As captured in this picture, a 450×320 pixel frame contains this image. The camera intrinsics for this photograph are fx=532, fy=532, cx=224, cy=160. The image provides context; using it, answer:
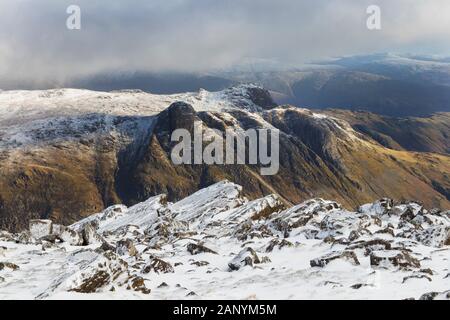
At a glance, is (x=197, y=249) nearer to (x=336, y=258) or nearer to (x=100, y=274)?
(x=336, y=258)

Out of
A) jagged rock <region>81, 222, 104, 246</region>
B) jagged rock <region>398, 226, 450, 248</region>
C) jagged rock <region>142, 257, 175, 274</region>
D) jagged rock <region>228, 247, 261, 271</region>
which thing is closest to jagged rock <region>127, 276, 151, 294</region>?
jagged rock <region>142, 257, 175, 274</region>

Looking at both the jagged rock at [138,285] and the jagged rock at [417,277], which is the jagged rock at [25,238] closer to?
the jagged rock at [138,285]

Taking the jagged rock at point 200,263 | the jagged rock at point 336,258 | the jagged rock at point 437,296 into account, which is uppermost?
the jagged rock at point 437,296

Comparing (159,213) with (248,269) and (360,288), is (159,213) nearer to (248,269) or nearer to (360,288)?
(248,269)

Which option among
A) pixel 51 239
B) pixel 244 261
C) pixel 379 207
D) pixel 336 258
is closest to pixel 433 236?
pixel 336 258

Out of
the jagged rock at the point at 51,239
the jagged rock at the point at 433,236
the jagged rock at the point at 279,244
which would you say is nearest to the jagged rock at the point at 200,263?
the jagged rock at the point at 279,244

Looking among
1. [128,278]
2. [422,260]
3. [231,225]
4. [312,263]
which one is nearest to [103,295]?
[128,278]
